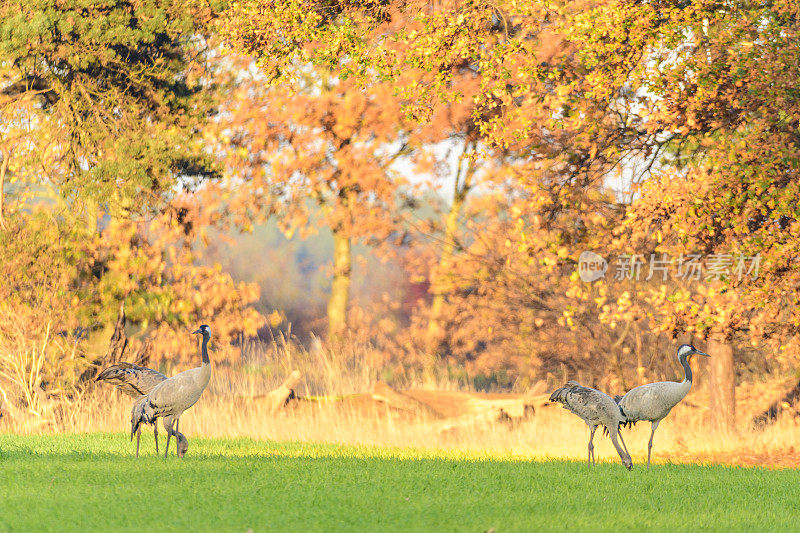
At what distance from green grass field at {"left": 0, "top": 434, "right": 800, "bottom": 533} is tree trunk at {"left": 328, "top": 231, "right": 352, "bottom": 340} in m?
12.5

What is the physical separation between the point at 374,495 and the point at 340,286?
16731 millimetres

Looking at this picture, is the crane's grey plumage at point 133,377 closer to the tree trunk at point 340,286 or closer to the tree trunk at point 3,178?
the tree trunk at point 3,178

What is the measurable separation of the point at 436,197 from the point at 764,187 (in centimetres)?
1307

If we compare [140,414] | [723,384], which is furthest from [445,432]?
[140,414]

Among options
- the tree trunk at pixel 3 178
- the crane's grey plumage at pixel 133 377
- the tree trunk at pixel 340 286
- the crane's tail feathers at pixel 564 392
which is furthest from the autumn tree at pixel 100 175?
the crane's tail feathers at pixel 564 392

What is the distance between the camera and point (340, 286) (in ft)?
86.8

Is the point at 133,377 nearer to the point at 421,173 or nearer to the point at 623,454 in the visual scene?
the point at 623,454

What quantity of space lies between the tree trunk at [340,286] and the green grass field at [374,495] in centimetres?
1247

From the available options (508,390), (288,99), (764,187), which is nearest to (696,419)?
(508,390)

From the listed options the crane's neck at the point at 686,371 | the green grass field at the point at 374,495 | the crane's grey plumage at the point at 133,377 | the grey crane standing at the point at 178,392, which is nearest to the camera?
the green grass field at the point at 374,495

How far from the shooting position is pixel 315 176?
2512 centimetres

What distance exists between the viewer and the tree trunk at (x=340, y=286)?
25.8 m

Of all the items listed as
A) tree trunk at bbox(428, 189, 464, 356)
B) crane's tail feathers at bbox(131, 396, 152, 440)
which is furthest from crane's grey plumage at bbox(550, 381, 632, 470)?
tree trunk at bbox(428, 189, 464, 356)

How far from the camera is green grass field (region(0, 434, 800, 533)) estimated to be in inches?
341
